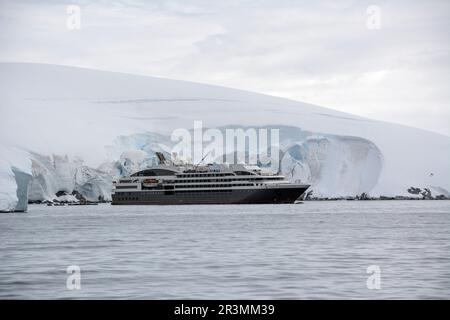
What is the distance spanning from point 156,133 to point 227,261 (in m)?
80.5

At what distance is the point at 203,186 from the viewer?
87000 millimetres

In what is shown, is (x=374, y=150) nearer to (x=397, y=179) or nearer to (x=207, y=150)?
(x=397, y=179)

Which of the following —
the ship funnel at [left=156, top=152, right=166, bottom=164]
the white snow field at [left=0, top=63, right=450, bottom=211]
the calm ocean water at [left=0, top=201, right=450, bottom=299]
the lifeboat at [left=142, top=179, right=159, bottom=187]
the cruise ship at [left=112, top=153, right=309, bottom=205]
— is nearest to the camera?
the calm ocean water at [left=0, top=201, right=450, bottom=299]

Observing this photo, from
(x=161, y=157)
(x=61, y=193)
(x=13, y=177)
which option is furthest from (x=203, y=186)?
(x=13, y=177)

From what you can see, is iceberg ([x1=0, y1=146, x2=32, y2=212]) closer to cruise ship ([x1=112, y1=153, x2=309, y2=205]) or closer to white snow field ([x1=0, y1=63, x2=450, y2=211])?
white snow field ([x1=0, y1=63, x2=450, y2=211])

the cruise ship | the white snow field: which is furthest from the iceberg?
the cruise ship

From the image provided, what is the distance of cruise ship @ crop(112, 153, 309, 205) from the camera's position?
82.6m

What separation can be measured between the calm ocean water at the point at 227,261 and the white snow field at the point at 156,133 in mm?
39133

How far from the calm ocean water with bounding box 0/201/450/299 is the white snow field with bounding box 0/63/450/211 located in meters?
39.1

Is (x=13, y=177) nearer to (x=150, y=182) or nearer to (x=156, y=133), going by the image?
(x=150, y=182)
